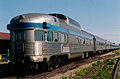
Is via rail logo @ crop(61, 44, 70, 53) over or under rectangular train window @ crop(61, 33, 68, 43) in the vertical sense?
under

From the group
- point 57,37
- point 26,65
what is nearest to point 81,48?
point 57,37

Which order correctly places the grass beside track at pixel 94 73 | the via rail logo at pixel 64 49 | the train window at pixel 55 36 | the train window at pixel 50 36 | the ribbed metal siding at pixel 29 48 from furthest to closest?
1. the via rail logo at pixel 64 49
2. the train window at pixel 55 36
3. the train window at pixel 50 36
4. the ribbed metal siding at pixel 29 48
5. the grass beside track at pixel 94 73

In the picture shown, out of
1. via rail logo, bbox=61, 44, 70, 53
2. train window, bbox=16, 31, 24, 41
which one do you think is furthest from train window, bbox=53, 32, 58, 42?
train window, bbox=16, 31, 24, 41

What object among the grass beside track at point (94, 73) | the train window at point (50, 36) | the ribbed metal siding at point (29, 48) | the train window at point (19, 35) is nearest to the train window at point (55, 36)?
the train window at point (50, 36)

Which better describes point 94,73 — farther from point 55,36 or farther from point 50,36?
point 55,36

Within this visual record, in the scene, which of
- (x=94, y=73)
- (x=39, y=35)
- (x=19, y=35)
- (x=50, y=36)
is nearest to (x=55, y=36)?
(x=50, y=36)

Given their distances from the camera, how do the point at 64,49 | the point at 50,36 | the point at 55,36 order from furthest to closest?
1. the point at 64,49
2. the point at 55,36
3. the point at 50,36

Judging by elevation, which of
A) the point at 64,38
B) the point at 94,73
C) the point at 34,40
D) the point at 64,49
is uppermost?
the point at 64,38

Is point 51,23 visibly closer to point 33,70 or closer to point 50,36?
point 50,36

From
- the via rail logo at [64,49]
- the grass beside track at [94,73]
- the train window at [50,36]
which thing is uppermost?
the train window at [50,36]

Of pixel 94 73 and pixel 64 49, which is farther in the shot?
pixel 64 49

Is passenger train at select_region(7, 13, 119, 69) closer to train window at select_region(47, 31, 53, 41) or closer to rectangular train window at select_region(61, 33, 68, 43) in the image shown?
train window at select_region(47, 31, 53, 41)

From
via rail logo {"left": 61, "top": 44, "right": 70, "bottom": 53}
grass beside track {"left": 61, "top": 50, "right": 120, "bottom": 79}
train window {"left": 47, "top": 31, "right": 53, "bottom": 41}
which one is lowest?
grass beside track {"left": 61, "top": 50, "right": 120, "bottom": 79}

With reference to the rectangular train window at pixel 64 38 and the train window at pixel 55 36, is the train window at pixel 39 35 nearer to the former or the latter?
the train window at pixel 55 36
